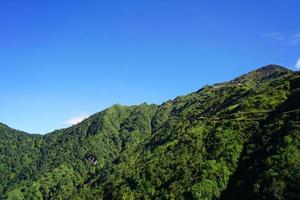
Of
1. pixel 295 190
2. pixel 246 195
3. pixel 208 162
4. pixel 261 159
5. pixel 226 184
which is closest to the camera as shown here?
pixel 295 190

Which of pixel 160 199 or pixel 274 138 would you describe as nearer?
pixel 274 138

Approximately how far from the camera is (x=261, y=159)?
169 meters

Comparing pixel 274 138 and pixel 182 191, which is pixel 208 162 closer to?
pixel 182 191

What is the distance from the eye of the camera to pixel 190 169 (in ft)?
654

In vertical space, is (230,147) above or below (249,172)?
above

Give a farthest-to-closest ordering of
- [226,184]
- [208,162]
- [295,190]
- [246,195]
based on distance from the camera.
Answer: [208,162] < [226,184] < [246,195] < [295,190]

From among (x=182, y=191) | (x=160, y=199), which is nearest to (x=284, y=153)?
(x=182, y=191)

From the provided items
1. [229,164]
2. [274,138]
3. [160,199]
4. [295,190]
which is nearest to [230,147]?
[229,164]

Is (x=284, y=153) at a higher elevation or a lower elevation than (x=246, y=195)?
higher

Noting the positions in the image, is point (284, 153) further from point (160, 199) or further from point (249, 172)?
point (160, 199)

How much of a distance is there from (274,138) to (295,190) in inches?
1531

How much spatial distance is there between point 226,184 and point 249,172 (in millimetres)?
14889

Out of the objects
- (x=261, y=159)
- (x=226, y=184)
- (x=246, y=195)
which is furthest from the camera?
(x=226, y=184)

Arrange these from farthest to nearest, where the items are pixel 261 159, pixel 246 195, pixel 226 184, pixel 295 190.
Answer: pixel 226 184, pixel 261 159, pixel 246 195, pixel 295 190
